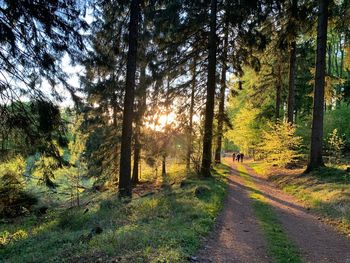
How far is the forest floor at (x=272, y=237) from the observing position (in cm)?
596

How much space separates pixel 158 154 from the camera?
16.6m

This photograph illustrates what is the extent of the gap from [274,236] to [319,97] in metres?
9.84

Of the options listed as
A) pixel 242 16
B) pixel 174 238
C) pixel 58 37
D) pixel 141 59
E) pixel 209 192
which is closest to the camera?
pixel 174 238

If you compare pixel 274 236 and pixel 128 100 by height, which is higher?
pixel 128 100

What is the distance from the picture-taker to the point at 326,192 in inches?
431

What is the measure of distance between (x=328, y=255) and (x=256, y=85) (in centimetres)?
2325

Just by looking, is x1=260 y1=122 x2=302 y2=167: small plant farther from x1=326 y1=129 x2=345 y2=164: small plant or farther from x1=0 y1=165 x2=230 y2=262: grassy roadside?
x1=0 y1=165 x2=230 y2=262: grassy roadside

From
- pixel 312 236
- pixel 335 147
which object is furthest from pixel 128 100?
pixel 335 147

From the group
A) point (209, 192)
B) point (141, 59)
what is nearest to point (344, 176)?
point (209, 192)

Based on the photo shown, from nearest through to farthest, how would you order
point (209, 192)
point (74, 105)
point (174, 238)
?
point (174, 238), point (74, 105), point (209, 192)

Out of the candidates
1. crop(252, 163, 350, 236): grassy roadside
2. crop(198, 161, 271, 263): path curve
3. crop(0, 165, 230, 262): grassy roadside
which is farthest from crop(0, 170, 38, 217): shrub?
crop(252, 163, 350, 236): grassy roadside

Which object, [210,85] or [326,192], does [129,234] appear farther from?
[210,85]

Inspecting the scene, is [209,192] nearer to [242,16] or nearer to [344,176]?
[344,176]

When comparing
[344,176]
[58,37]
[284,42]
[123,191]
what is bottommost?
[123,191]
